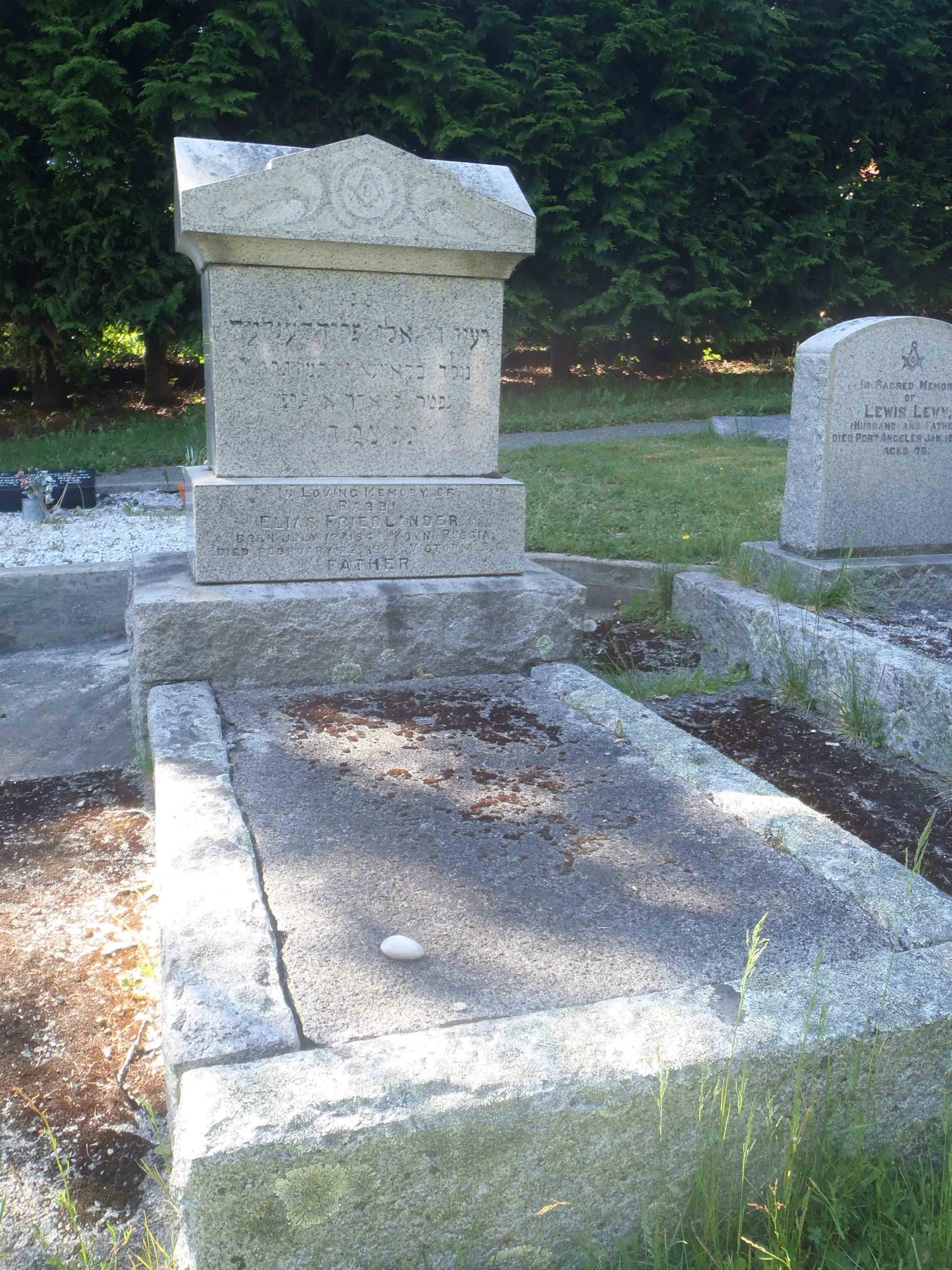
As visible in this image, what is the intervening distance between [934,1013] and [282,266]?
3.04 m

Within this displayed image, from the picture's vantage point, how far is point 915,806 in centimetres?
299

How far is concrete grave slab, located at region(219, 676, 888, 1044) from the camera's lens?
6.11 feet

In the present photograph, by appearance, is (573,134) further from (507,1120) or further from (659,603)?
(507,1120)

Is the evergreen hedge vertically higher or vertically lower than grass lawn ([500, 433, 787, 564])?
higher

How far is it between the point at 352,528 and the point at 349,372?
0.56 m

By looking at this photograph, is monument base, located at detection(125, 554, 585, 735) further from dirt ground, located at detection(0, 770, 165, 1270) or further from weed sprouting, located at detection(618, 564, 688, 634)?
weed sprouting, located at detection(618, 564, 688, 634)

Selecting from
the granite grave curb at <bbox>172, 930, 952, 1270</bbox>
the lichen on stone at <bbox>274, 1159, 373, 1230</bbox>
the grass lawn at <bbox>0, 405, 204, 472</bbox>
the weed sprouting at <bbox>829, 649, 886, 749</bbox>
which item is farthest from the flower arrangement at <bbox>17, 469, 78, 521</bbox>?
the lichen on stone at <bbox>274, 1159, 373, 1230</bbox>

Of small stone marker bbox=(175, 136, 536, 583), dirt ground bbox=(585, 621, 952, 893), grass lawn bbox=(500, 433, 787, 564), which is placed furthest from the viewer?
grass lawn bbox=(500, 433, 787, 564)

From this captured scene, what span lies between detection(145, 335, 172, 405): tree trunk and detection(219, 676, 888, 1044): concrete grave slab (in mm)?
10258

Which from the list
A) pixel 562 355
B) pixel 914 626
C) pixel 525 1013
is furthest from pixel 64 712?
pixel 562 355

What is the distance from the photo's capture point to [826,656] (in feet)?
12.5

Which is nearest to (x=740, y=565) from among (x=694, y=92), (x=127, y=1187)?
(x=127, y=1187)

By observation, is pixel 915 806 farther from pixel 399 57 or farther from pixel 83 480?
pixel 399 57

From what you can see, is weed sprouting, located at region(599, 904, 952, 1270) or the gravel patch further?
the gravel patch
